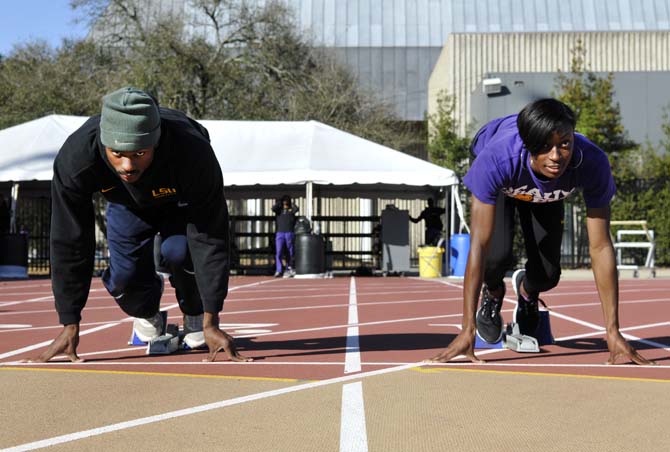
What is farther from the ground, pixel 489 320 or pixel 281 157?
pixel 281 157

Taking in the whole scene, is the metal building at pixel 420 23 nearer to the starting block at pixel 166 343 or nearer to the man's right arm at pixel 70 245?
the starting block at pixel 166 343

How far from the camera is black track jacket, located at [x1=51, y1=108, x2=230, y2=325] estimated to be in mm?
5879

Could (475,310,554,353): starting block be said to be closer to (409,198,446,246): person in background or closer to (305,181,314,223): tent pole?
(305,181,314,223): tent pole

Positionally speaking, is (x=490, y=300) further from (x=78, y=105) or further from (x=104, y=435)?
(x=78, y=105)

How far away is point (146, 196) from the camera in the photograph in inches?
242

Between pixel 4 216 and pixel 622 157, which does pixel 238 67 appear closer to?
pixel 622 157

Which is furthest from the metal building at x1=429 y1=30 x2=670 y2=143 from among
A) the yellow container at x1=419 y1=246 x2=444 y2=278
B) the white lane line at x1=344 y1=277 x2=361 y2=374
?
the white lane line at x1=344 y1=277 x2=361 y2=374

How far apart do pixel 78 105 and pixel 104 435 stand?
31800 mm

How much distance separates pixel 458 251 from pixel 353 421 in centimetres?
1732

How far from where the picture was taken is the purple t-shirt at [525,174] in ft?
20.1

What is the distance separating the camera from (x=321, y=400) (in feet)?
16.5

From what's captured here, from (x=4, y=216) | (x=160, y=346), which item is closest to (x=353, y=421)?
(x=160, y=346)

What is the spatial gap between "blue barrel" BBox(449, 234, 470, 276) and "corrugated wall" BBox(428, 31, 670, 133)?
16.0m

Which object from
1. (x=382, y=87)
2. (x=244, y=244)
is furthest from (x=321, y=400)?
(x=382, y=87)
